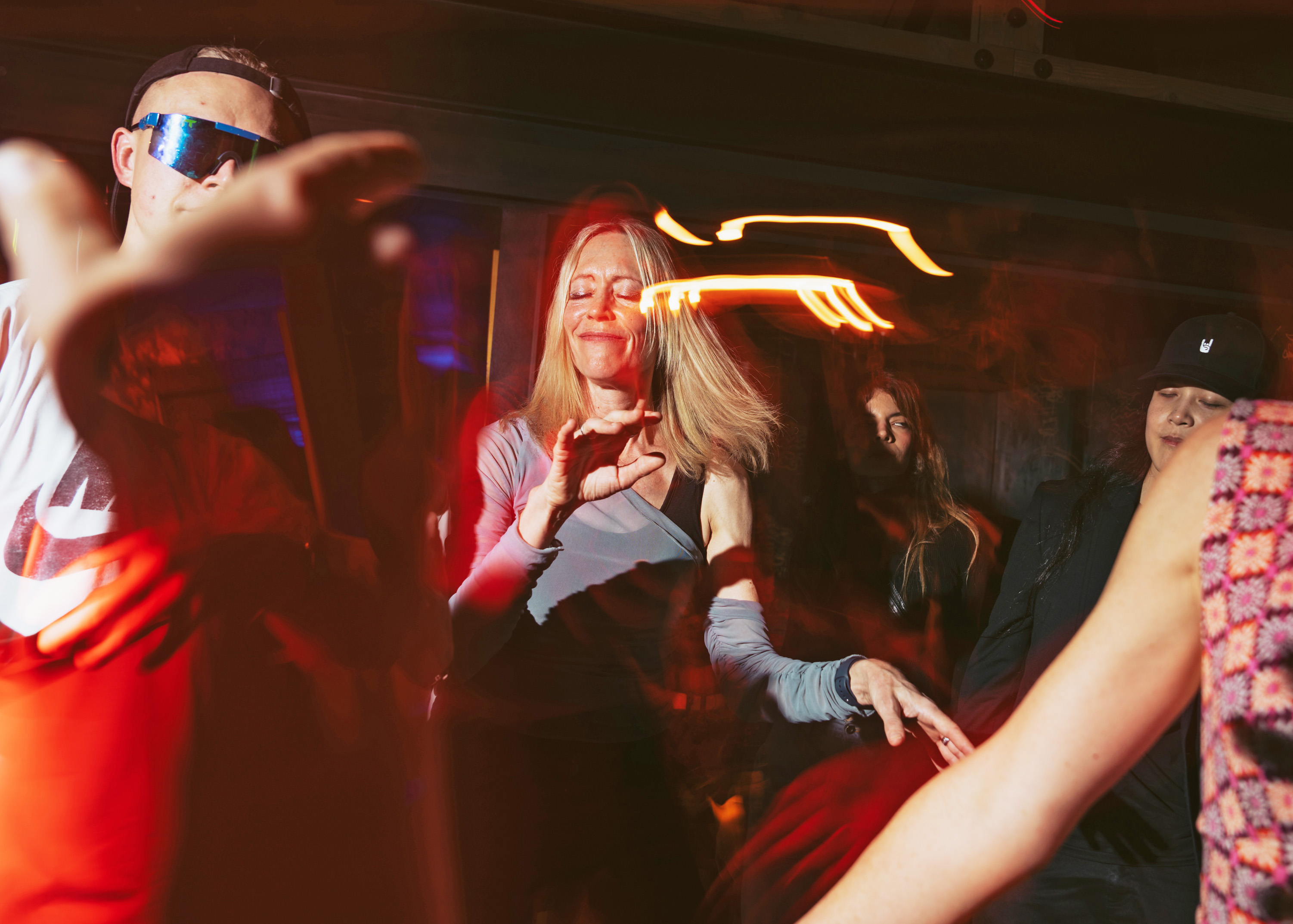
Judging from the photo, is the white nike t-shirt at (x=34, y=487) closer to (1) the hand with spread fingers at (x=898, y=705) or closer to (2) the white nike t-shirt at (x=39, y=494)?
(2) the white nike t-shirt at (x=39, y=494)

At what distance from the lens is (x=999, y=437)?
52.6 inches

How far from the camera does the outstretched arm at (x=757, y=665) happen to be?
3.18 ft

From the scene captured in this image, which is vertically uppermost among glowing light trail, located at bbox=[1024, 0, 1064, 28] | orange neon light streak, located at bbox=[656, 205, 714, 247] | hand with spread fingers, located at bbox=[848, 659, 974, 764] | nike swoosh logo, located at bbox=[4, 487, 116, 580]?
glowing light trail, located at bbox=[1024, 0, 1064, 28]

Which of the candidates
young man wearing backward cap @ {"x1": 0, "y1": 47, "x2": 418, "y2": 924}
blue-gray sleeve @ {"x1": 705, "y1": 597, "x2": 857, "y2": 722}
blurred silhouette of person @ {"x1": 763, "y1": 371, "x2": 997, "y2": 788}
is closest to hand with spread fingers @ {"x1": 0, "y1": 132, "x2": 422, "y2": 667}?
young man wearing backward cap @ {"x1": 0, "y1": 47, "x2": 418, "y2": 924}

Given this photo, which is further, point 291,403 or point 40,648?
point 291,403

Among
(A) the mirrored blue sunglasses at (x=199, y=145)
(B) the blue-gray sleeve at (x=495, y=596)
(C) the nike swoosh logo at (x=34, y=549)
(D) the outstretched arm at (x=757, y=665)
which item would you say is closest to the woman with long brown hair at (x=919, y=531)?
(D) the outstretched arm at (x=757, y=665)

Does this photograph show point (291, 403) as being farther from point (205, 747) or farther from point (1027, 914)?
point (1027, 914)

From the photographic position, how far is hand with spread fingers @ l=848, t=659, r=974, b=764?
94cm

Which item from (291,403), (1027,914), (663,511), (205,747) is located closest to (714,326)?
(663,511)

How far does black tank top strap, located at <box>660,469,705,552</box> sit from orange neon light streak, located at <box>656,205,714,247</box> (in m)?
0.34

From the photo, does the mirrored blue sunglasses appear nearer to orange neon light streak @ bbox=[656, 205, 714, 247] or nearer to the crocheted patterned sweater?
orange neon light streak @ bbox=[656, 205, 714, 247]

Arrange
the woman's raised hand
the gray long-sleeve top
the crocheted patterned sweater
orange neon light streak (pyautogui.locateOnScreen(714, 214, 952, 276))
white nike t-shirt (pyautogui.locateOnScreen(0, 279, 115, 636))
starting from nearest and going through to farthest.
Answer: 1. the crocheted patterned sweater
2. white nike t-shirt (pyautogui.locateOnScreen(0, 279, 115, 636))
3. the woman's raised hand
4. the gray long-sleeve top
5. orange neon light streak (pyautogui.locateOnScreen(714, 214, 952, 276))

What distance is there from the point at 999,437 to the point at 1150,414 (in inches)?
9.1

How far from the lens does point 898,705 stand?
98cm
